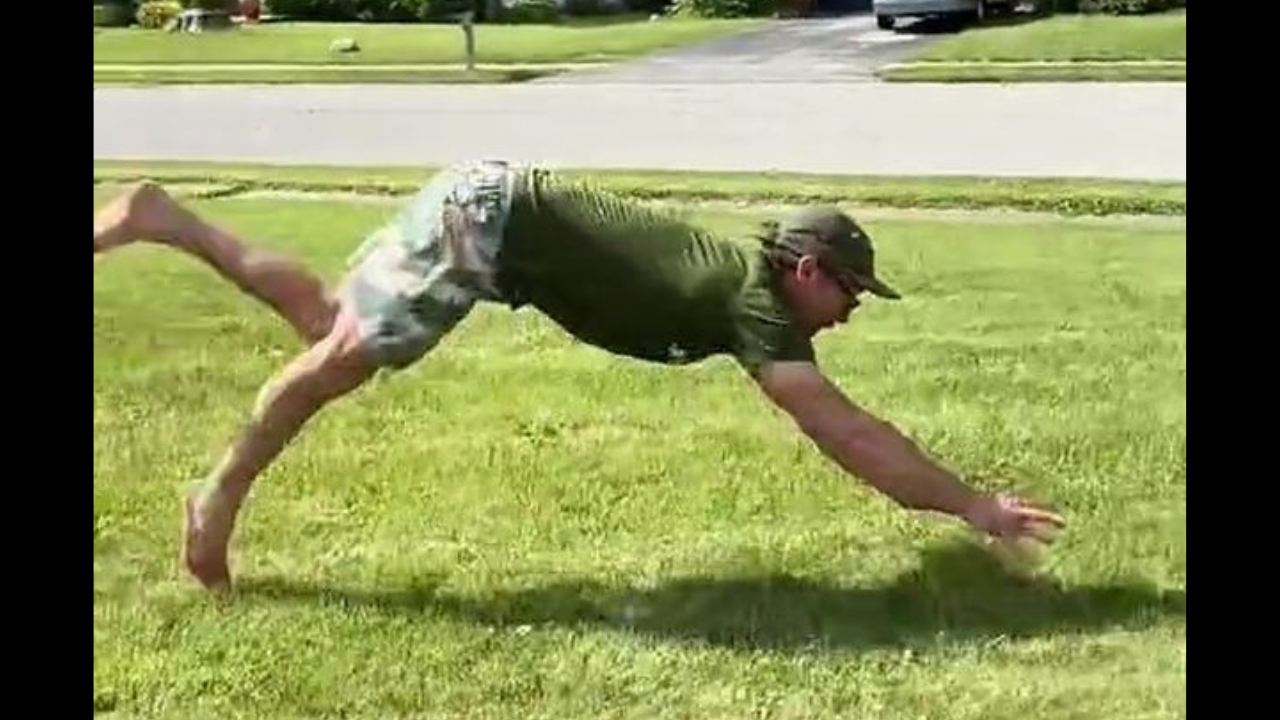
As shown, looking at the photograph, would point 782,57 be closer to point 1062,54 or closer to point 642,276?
point 1062,54

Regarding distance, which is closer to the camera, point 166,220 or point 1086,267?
point 166,220

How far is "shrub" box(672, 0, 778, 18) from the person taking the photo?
16.3 metres

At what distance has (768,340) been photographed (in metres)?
3.48

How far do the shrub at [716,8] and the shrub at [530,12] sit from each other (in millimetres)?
3163

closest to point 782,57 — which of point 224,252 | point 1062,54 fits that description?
point 1062,54

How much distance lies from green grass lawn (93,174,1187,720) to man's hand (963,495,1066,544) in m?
0.14

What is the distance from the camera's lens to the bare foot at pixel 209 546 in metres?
3.66

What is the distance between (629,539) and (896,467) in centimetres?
61

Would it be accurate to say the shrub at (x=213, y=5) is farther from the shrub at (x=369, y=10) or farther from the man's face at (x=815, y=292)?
the man's face at (x=815, y=292)

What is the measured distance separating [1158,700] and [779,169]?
16.7 feet
